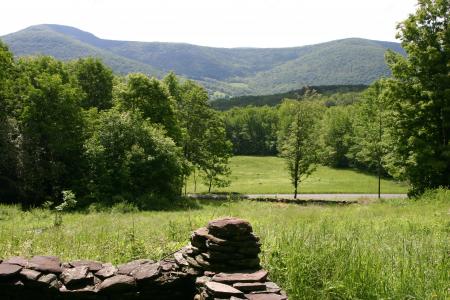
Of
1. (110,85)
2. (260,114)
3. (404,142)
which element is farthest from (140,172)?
(260,114)

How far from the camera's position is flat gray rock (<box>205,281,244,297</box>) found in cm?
627

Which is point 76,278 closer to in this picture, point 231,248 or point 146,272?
point 146,272

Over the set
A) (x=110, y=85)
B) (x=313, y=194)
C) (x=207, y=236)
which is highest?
(x=110, y=85)

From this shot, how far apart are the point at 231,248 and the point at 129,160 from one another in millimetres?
25904

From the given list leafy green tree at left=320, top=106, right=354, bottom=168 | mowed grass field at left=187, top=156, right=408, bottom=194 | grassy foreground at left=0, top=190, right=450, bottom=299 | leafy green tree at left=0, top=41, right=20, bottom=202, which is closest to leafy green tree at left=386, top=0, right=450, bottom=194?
grassy foreground at left=0, top=190, right=450, bottom=299

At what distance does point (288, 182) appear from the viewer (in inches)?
2741

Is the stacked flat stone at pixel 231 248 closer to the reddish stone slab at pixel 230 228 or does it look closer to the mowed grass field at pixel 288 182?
the reddish stone slab at pixel 230 228

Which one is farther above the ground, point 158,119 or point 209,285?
point 158,119

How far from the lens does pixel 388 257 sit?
7.64 metres

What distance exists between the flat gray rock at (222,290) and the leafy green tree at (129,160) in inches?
964

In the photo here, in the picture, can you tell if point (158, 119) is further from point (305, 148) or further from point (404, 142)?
point (404, 142)

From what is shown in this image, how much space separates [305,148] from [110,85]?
77.0 ft

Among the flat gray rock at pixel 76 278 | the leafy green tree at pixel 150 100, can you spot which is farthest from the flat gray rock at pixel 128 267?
the leafy green tree at pixel 150 100

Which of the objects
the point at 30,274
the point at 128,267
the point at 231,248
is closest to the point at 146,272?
the point at 128,267
